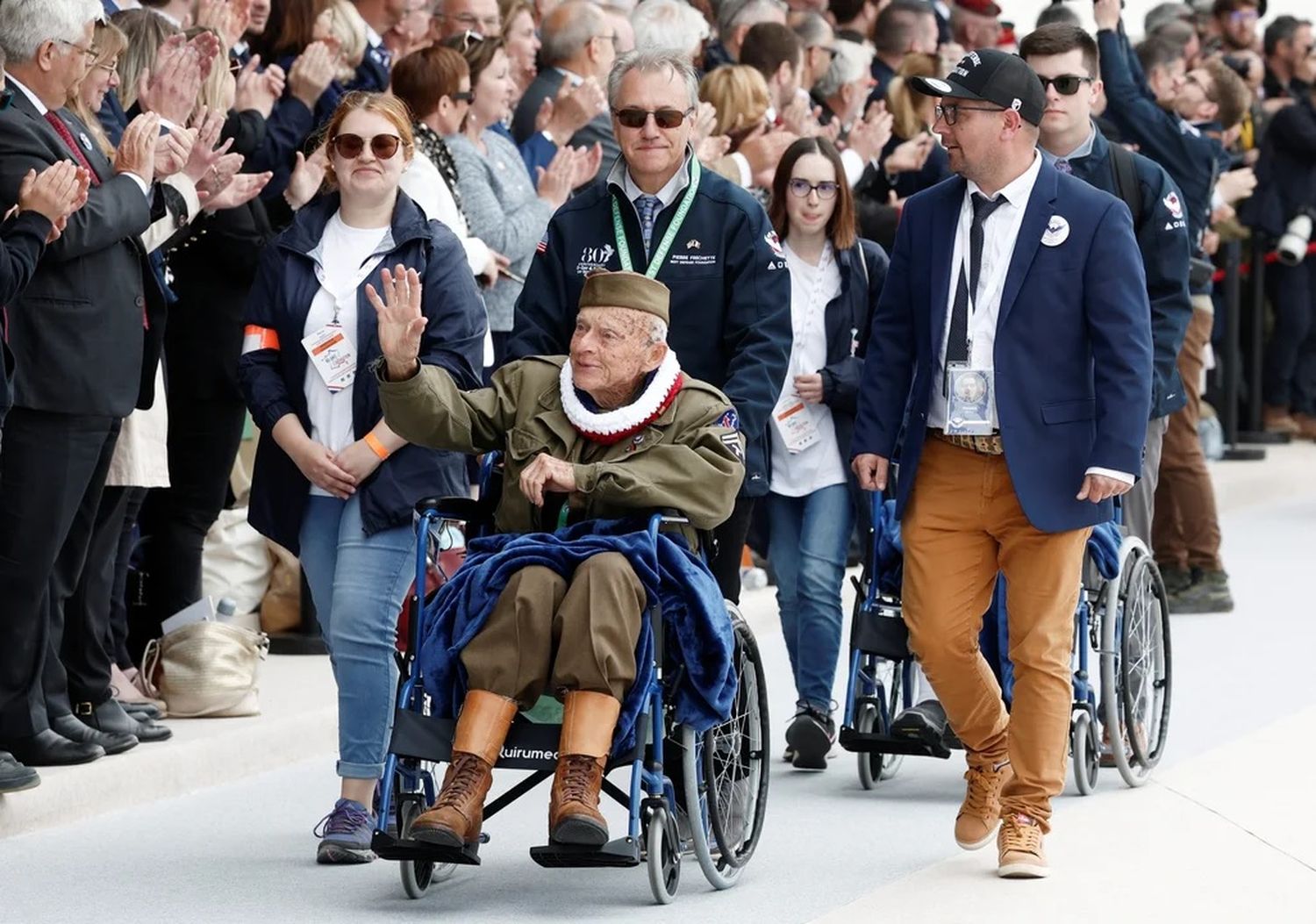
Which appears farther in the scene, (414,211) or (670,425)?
(414,211)

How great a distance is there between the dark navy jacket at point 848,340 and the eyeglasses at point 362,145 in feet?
6.09

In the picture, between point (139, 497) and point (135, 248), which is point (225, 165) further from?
point (139, 497)

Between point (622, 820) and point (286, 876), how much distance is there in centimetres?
104

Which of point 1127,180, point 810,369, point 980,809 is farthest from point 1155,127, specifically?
point 980,809

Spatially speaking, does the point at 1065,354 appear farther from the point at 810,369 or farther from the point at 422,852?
the point at 422,852

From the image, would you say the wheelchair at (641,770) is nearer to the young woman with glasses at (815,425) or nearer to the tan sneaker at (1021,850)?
the tan sneaker at (1021,850)

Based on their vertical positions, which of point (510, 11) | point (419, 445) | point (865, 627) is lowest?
point (865, 627)

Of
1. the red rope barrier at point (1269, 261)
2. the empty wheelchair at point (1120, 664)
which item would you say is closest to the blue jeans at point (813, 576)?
the empty wheelchair at point (1120, 664)

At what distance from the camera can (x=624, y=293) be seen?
6.10 meters

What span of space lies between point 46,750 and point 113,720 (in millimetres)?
442

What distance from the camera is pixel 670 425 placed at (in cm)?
606

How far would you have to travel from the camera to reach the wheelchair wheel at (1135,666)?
7.29m

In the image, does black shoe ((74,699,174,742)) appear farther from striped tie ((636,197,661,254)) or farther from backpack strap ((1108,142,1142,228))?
backpack strap ((1108,142,1142,228))

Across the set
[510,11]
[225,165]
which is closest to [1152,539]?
[510,11]
